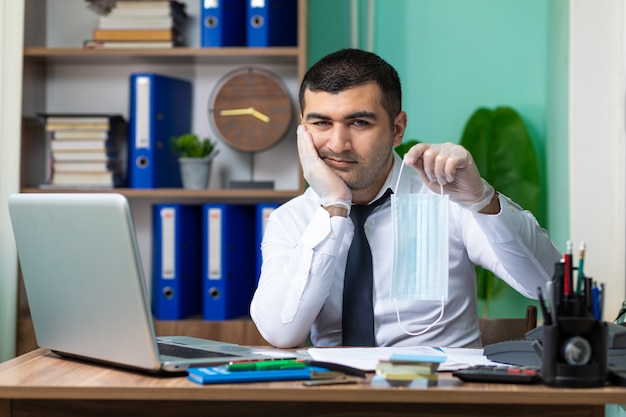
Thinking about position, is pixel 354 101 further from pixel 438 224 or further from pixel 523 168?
pixel 523 168

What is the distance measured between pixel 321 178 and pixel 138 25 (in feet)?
4.30

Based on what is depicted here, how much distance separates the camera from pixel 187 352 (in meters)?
1.39

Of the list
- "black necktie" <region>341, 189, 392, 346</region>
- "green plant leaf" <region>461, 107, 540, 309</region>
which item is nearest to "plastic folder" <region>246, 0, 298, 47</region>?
"green plant leaf" <region>461, 107, 540, 309</region>

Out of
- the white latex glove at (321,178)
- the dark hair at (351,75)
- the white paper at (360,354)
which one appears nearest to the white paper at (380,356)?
the white paper at (360,354)

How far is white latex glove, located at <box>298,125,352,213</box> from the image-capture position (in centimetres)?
188

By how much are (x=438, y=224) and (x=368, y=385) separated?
36cm

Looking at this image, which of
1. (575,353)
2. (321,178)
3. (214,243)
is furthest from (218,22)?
(575,353)

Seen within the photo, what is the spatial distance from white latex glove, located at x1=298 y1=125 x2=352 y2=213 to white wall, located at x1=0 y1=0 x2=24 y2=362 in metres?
1.31

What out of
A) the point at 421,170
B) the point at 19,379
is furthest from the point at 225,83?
the point at 19,379

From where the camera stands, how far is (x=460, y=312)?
202 centimetres

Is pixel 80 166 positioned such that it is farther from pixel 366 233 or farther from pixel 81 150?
pixel 366 233

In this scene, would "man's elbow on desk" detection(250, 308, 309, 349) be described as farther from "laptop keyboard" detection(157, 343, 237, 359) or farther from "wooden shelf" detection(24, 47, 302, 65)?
"wooden shelf" detection(24, 47, 302, 65)

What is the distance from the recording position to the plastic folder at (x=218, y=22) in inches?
115

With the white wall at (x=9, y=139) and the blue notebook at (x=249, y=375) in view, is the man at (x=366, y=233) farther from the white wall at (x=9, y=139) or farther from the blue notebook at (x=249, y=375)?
the white wall at (x=9, y=139)
